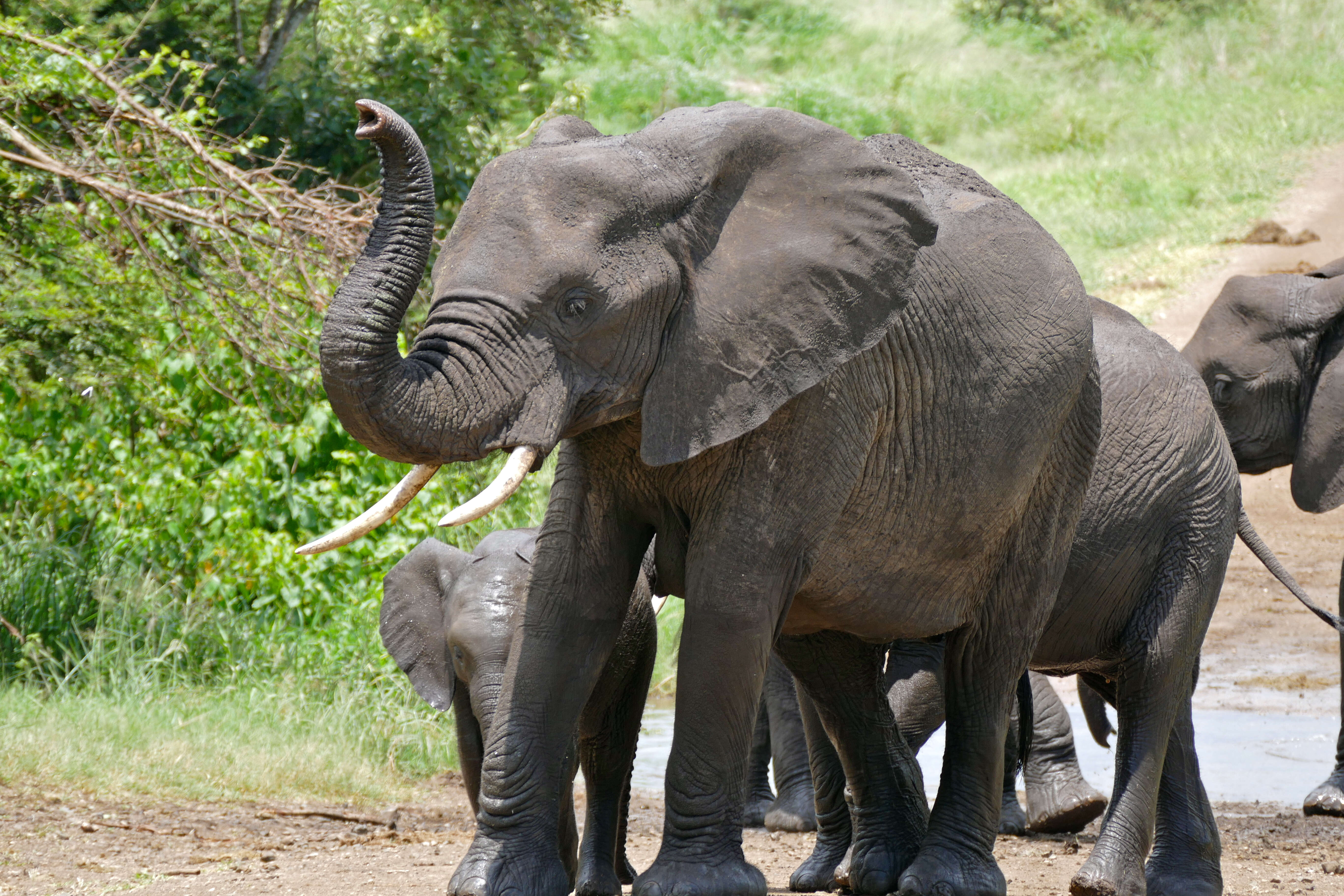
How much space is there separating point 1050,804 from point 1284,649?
18.3 ft

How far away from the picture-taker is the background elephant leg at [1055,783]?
6938 millimetres

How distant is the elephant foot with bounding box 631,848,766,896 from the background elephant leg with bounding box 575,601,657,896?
34.5 inches

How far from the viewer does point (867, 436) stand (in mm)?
4125

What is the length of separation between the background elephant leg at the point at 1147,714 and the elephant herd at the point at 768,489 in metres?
0.01

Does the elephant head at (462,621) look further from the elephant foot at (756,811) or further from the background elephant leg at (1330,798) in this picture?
the background elephant leg at (1330,798)

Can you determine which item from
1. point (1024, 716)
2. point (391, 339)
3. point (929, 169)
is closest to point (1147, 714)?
point (1024, 716)

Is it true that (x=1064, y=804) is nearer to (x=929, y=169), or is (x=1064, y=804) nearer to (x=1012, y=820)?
(x=1012, y=820)

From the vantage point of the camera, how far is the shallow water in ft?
26.5

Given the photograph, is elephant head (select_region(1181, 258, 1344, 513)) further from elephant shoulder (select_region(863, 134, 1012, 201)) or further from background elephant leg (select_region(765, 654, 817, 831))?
elephant shoulder (select_region(863, 134, 1012, 201))

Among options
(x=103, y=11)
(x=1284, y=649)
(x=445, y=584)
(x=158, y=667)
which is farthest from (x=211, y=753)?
(x=1284, y=649)

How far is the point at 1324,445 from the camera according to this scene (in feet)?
25.8

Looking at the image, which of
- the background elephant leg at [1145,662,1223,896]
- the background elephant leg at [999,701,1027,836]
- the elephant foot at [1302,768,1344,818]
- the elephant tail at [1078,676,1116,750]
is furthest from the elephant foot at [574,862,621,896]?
the elephant foot at [1302,768,1344,818]

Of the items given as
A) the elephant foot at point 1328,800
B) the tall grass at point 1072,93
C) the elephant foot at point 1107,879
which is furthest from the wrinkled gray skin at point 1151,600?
the tall grass at point 1072,93

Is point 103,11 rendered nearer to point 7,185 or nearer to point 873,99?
point 7,185
